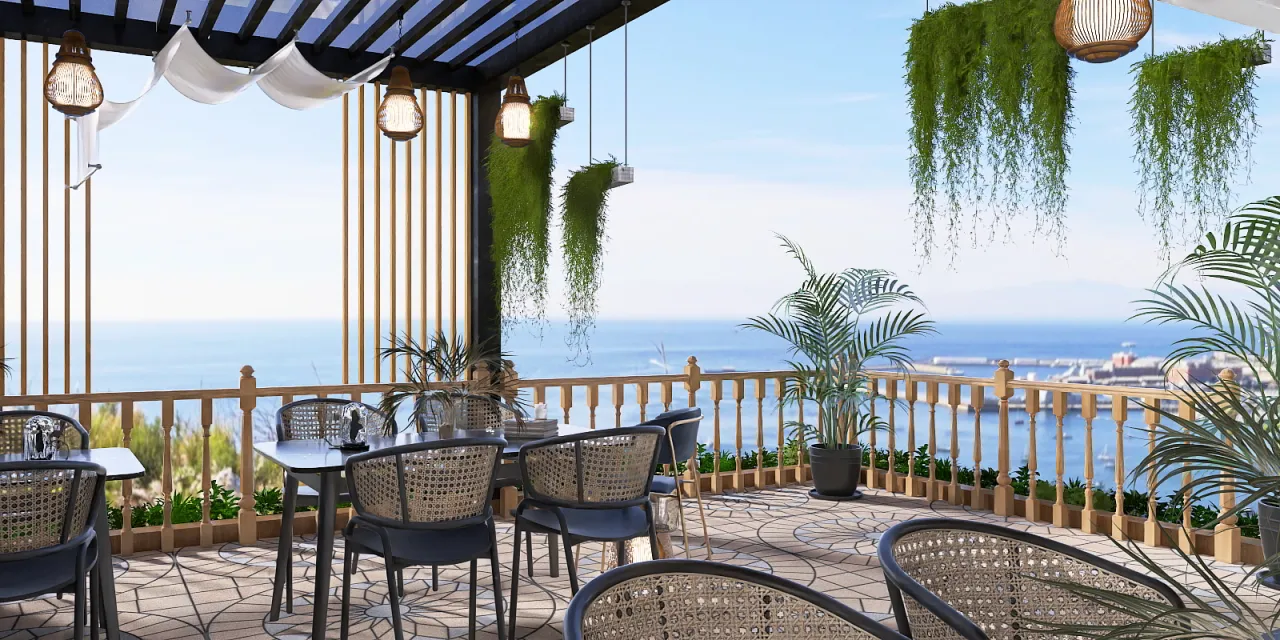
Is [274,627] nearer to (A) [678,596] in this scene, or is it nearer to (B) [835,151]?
(A) [678,596]

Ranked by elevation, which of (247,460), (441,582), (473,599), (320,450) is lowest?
(441,582)

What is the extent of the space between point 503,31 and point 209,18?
5.10 feet

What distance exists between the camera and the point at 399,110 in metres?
4.43

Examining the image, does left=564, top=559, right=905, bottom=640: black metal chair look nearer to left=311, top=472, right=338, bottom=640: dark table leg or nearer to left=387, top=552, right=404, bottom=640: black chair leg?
left=387, top=552, right=404, bottom=640: black chair leg

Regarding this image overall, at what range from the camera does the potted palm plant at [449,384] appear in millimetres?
4305

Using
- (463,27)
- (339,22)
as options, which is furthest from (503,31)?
(339,22)

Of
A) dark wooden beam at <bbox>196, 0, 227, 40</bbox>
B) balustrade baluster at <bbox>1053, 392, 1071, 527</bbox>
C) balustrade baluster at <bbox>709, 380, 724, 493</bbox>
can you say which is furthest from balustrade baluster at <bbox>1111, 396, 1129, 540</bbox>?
dark wooden beam at <bbox>196, 0, 227, 40</bbox>

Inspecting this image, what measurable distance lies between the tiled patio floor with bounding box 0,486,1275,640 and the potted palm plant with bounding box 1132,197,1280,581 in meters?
0.63

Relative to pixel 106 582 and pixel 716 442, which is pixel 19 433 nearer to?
pixel 106 582

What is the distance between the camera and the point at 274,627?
367cm

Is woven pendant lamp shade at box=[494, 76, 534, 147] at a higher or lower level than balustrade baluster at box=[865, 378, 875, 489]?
higher

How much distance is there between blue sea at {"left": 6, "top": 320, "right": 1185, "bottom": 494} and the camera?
2152 cm

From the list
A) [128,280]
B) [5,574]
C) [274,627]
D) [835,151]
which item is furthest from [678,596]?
[835,151]

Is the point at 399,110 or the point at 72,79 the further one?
the point at 399,110
